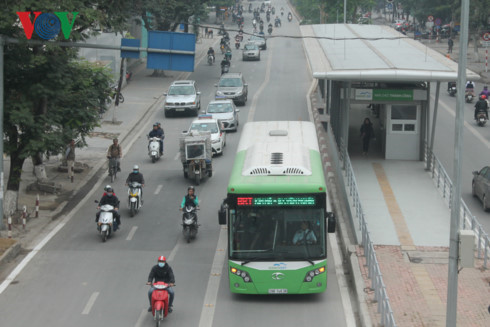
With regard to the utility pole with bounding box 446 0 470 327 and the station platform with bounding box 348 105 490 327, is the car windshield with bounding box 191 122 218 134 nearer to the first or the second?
the station platform with bounding box 348 105 490 327

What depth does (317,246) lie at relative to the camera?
18.1m

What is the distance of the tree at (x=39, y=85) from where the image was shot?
24.5 m

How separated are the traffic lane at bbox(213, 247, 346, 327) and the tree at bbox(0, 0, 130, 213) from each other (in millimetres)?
8847

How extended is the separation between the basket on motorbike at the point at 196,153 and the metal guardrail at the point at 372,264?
5.05 metres

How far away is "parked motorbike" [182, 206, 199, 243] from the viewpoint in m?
23.9

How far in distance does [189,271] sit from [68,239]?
15.7 feet

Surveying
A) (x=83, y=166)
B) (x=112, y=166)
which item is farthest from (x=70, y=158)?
(x=83, y=166)

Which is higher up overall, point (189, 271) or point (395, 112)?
point (395, 112)

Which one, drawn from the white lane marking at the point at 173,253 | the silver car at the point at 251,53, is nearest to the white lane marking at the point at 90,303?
the white lane marking at the point at 173,253

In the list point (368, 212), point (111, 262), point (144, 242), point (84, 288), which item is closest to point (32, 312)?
point (84, 288)

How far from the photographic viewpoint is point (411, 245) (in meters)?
22.4

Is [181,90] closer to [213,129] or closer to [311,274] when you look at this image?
[213,129]

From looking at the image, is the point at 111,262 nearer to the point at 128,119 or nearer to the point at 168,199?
the point at 168,199

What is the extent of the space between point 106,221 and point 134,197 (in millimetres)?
2915
